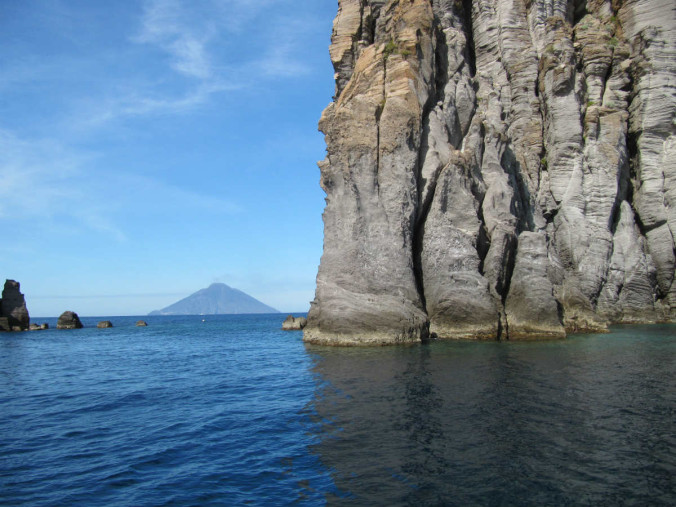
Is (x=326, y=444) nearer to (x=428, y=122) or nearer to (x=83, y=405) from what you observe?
(x=83, y=405)

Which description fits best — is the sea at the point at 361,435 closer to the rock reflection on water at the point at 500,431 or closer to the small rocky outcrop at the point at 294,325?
the rock reflection on water at the point at 500,431

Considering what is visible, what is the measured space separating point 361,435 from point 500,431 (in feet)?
12.4

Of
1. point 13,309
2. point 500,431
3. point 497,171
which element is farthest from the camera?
point 13,309

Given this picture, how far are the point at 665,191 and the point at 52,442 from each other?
2304 inches

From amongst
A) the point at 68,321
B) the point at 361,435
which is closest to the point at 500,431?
the point at 361,435

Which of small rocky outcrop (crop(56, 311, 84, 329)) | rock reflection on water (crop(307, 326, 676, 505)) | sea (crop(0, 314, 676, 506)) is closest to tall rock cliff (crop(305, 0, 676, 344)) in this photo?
sea (crop(0, 314, 676, 506))

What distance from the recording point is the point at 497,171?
136 feet

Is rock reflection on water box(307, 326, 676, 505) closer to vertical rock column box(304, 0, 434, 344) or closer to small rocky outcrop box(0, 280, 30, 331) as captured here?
vertical rock column box(304, 0, 434, 344)

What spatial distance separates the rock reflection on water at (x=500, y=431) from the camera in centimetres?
959

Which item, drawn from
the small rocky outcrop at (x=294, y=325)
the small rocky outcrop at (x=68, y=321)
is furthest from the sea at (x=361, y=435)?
the small rocky outcrop at (x=68, y=321)

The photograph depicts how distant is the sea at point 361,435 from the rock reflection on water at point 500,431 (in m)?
0.05

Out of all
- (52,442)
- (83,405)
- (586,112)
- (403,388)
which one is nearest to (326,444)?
(403,388)

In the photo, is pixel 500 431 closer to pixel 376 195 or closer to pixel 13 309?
pixel 376 195

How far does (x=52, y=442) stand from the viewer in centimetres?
1378
